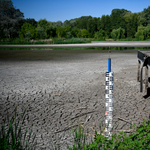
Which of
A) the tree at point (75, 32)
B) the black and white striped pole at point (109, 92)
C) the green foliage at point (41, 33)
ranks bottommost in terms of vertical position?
the black and white striped pole at point (109, 92)

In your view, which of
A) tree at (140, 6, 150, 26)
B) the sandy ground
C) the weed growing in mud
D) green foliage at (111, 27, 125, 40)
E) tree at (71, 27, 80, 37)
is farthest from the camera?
tree at (140, 6, 150, 26)

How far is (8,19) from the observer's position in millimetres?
59469

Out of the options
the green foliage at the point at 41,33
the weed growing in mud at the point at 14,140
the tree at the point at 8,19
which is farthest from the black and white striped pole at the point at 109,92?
the tree at the point at 8,19

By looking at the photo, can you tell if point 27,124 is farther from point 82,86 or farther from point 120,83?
point 120,83

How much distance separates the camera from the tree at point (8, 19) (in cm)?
5878

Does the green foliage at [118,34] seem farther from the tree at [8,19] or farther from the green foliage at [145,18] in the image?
the tree at [8,19]

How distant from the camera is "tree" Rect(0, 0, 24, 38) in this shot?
5878 centimetres

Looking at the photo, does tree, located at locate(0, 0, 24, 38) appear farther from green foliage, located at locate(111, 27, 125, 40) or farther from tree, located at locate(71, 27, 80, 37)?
green foliage, located at locate(111, 27, 125, 40)

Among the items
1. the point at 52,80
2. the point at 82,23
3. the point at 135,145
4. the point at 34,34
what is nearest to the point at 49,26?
the point at 34,34

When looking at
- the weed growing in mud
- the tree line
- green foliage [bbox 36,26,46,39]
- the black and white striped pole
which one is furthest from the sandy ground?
green foliage [bbox 36,26,46,39]

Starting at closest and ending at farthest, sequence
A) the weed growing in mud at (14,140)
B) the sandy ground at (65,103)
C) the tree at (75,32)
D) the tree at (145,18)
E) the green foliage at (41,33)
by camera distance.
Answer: the weed growing in mud at (14,140)
the sandy ground at (65,103)
the green foliage at (41,33)
the tree at (75,32)
the tree at (145,18)

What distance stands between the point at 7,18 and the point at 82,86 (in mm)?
60371

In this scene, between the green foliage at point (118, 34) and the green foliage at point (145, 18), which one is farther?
the green foliage at point (145, 18)

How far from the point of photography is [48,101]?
440cm
